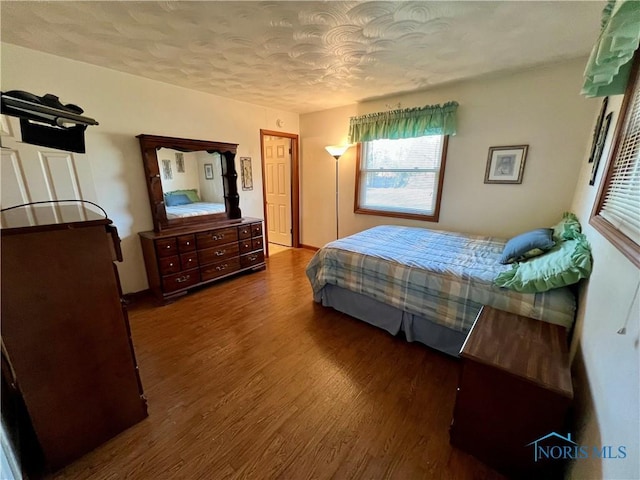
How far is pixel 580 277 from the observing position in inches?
55.9

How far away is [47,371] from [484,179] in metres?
3.80

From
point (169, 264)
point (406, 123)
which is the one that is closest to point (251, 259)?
point (169, 264)

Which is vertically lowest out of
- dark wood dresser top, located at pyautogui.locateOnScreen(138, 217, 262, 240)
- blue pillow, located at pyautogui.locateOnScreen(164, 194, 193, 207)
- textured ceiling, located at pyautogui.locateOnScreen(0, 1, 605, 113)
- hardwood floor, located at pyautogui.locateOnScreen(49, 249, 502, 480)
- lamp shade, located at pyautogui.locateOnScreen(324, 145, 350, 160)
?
hardwood floor, located at pyautogui.locateOnScreen(49, 249, 502, 480)

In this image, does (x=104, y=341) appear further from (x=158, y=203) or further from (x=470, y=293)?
(x=470, y=293)

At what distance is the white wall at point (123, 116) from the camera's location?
82.6 inches

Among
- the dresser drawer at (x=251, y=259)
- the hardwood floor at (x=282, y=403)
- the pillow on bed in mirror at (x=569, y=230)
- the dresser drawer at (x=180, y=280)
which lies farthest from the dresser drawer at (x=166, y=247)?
the pillow on bed in mirror at (x=569, y=230)

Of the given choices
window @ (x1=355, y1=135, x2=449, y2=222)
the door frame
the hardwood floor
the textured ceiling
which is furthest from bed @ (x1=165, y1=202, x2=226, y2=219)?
window @ (x1=355, y1=135, x2=449, y2=222)

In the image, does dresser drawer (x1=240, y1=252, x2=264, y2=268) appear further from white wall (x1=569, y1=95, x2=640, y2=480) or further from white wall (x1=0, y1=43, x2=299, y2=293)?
white wall (x1=569, y1=95, x2=640, y2=480)

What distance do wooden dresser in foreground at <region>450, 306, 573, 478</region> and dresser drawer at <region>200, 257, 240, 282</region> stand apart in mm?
2742

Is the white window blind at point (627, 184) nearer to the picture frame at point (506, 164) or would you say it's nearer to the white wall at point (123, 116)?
the picture frame at point (506, 164)

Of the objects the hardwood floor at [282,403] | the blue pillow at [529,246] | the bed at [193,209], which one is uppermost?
the bed at [193,209]

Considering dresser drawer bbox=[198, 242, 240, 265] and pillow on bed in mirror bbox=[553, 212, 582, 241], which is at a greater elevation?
pillow on bed in mirror bbox=[553, 212, 582, 241]

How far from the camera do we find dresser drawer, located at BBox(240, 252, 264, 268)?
136 inches

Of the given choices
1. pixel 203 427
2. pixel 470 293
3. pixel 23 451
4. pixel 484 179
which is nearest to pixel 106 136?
pixel 23 451
